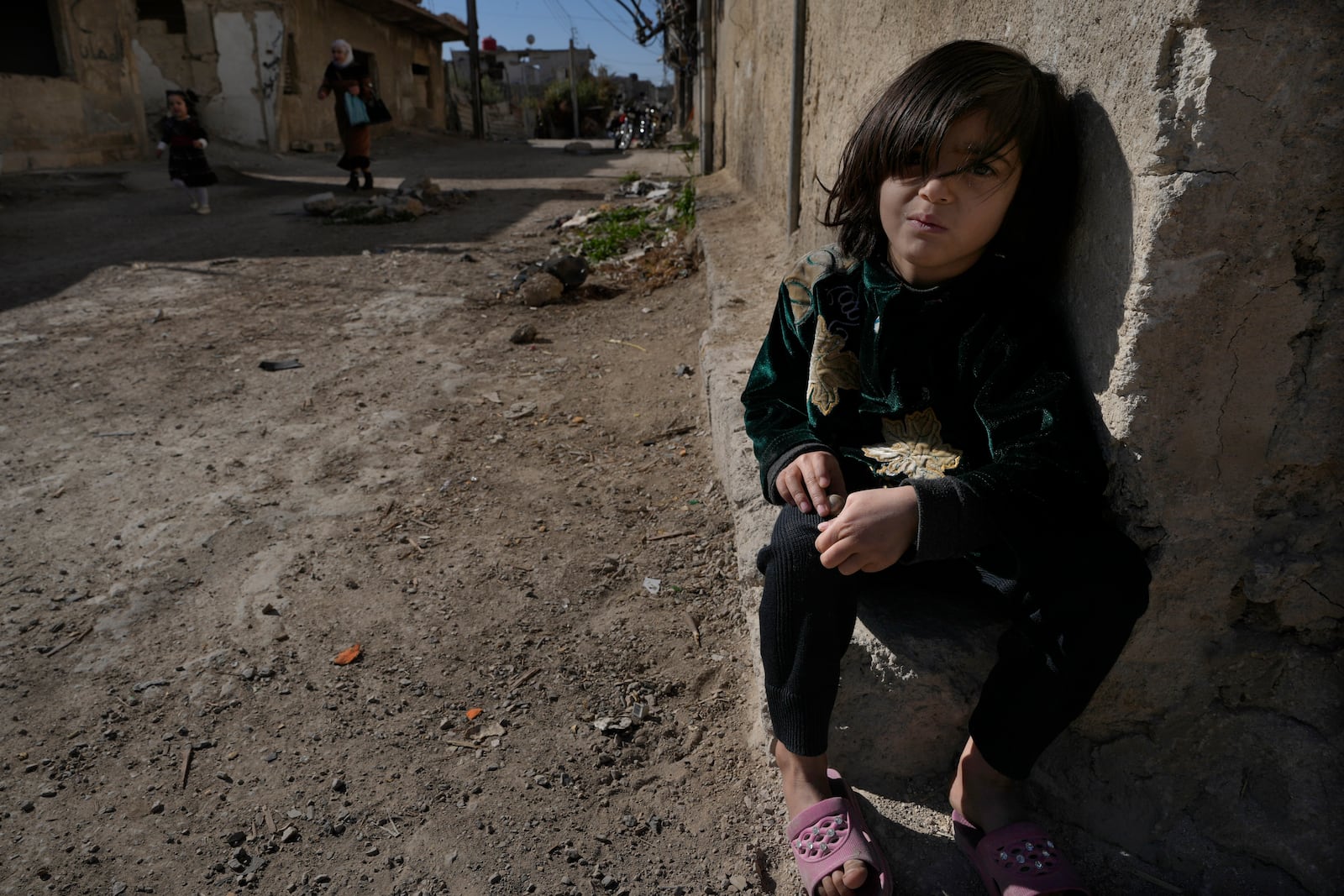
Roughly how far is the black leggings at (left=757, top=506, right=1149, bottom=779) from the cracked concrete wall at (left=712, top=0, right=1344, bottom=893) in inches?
4.4

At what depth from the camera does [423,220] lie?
23.9ft

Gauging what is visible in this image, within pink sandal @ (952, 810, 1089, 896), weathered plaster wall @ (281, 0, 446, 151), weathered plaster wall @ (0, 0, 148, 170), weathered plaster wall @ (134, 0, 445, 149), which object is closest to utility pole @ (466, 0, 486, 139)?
weathered plaster wall @ (281, 0, 446, 151)

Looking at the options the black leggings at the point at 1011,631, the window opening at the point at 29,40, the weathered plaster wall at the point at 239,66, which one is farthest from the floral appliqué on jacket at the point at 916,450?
the weathered plaster wall at the point at 239,66

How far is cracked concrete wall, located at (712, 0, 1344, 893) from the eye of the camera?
1002 millimetres

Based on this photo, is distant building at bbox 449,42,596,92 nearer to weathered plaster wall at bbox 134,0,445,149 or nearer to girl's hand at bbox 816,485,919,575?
weathered plaster wall at bbox 134,0,445,149

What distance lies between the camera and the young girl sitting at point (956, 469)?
1.15 metres

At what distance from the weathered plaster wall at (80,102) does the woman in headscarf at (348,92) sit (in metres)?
3.65

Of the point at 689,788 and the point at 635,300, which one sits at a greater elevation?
the point at 635,300

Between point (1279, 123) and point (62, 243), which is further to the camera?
point (62, 243)

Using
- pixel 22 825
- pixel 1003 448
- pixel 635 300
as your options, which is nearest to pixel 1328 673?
pixel 1003 448

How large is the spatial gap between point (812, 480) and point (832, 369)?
0.76ft

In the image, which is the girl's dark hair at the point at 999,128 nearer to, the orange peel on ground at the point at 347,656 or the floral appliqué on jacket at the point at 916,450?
the floral appliqué on jacket at the point at 916,450

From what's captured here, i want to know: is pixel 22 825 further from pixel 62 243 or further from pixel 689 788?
pixel 62 243

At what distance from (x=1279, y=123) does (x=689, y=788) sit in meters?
1.31
